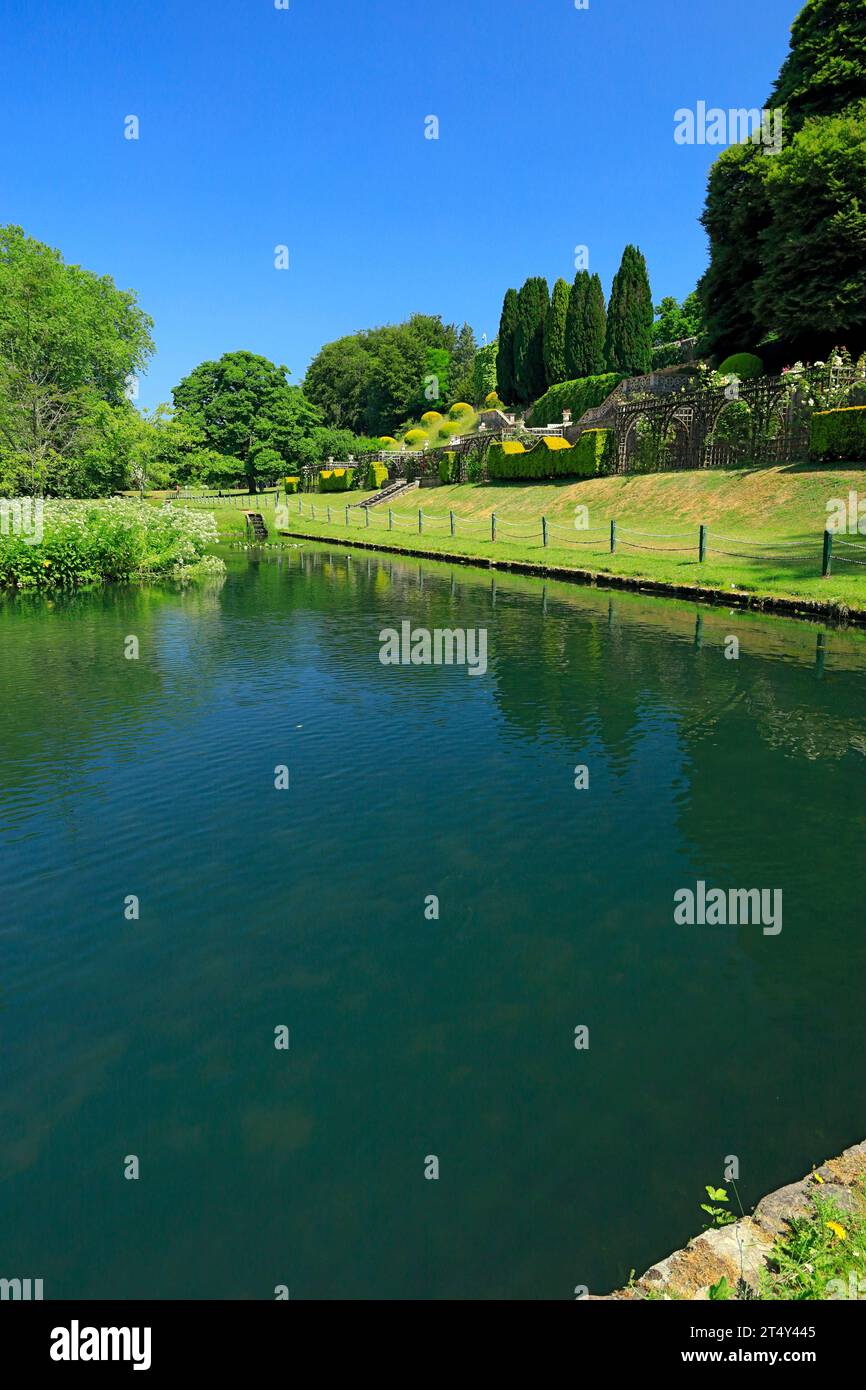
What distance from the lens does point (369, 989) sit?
5.75 metres

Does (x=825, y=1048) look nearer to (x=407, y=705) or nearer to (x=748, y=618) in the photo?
(x=407, y=705)

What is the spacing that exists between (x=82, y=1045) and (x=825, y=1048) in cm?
472

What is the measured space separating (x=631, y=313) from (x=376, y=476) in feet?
76.0

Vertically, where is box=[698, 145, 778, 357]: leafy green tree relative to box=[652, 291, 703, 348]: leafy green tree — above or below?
below

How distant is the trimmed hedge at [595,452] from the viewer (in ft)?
135

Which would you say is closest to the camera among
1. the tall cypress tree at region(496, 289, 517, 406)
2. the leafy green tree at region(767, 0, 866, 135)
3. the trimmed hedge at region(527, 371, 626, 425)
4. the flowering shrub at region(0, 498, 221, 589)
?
the flowering shrub at region(0, 498, 221, 589)

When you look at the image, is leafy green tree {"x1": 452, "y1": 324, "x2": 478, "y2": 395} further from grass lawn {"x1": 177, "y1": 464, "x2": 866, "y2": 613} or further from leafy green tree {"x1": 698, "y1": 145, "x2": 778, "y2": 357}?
grass lawn {"x1": 177, "y1": 464, "x2": 866, "y2": 613}

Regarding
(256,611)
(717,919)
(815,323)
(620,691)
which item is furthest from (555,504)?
(717,919)

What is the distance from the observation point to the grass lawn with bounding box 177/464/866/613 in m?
21.0

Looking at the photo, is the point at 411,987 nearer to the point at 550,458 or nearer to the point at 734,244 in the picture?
the point at 550,458

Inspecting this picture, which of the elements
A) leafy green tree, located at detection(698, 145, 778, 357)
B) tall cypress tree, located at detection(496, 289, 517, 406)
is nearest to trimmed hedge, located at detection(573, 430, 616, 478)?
leafy green tree, located at detection(698, 145, 778, 357)

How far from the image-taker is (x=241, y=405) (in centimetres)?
6994

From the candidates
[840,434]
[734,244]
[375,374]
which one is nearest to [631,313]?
[734,244]

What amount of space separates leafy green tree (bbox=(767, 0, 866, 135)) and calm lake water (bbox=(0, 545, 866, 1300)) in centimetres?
4185
